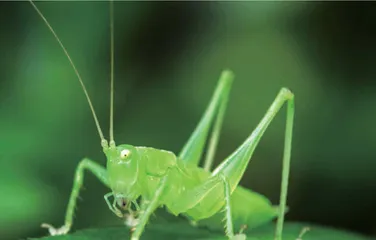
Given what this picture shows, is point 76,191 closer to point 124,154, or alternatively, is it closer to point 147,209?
point 124,154

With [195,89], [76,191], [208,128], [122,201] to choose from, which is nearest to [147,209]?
[122,201]

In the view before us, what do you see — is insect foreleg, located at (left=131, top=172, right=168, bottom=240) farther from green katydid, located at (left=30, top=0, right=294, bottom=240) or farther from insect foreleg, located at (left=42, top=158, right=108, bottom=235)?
insect foreleg, located at (left=42, top=158, right=108, bottom=235)

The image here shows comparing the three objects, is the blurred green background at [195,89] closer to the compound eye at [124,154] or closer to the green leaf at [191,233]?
the green leaf at [191,233]

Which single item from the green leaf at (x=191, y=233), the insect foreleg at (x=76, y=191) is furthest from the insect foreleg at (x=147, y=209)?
the insect foreleg at (x=76, y=191)

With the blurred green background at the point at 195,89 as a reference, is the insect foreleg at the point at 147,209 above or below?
below

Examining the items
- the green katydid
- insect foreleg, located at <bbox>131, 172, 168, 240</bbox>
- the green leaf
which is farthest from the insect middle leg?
insect foreleg, located at <bbox>131, 172, 168, 240</bbox>
